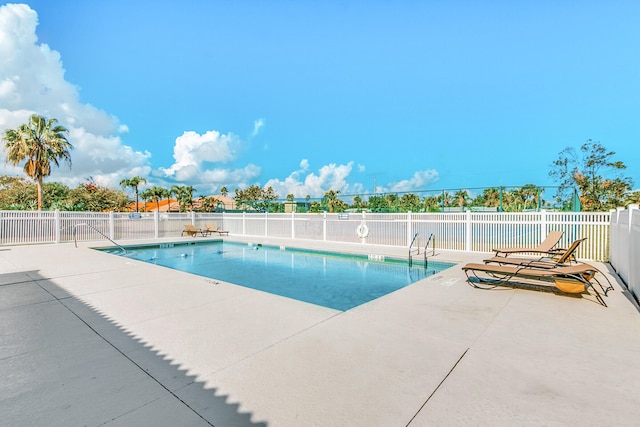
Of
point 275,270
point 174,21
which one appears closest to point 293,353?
point 275,270

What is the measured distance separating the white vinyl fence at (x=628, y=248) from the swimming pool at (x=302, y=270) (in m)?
3.45

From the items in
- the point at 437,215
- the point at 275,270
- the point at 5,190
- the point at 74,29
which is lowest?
the point at 275,270

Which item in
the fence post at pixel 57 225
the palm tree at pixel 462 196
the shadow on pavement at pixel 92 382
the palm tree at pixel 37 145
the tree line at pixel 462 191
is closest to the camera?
the shadow on pavement at pixel 92 382

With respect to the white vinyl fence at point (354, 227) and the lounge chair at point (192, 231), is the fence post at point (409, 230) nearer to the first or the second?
the white vinyl fence at point (354, 227)

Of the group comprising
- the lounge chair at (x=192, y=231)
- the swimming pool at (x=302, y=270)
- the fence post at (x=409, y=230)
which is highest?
the fence post at (x=409, y=230)

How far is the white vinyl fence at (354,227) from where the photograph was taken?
8.86 m

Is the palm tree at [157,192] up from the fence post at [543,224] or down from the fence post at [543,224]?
up

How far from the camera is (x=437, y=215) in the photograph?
1113 cm

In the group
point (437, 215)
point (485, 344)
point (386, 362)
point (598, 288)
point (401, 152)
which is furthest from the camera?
point (401, 152)

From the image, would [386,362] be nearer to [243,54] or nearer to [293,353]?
[293,353]

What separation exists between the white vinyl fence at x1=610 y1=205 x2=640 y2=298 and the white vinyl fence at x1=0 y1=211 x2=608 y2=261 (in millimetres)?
884

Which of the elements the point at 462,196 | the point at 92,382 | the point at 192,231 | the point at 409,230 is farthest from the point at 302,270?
the point at 192,231

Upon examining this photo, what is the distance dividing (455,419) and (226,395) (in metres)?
1.56

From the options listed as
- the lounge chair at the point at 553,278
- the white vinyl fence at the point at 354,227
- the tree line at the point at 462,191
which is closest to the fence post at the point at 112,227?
the white vinyl fence at the point at 354,227
